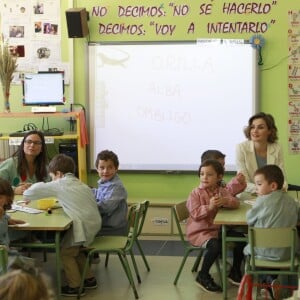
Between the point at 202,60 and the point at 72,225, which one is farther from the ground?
the point at 202,60

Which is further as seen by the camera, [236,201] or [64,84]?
[64,84]

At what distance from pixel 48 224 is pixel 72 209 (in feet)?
0.80

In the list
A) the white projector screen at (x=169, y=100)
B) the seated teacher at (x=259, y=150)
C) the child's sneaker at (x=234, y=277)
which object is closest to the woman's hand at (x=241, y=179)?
the seated teacher at (x=259, y=150)

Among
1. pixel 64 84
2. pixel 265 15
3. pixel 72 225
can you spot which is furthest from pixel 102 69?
pixel 72 225

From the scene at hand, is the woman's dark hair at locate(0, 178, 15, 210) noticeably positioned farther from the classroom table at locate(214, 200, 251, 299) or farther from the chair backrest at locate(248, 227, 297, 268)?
the chair backrest at locate(248, 227, 297, 268)

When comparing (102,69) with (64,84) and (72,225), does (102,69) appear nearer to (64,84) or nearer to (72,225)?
(64,84)

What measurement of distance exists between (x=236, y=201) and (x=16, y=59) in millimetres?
3093

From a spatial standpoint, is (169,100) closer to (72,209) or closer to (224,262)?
(72,209)

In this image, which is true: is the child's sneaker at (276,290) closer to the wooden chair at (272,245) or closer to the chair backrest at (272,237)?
the wooden chair at (272,245)

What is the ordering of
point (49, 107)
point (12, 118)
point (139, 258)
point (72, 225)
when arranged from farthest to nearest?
point (12, 118), point (49, 107), point (139, 258), point (72, 225)

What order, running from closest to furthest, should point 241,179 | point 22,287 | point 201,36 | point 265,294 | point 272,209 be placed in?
point 22,287, point 272,209, point 265,294, point 241,179, point 201,36

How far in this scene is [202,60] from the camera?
5.83 metres

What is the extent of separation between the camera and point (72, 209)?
3805 mm

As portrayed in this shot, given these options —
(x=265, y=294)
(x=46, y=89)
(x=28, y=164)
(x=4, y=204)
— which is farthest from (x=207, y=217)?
(x=46, y=89)
